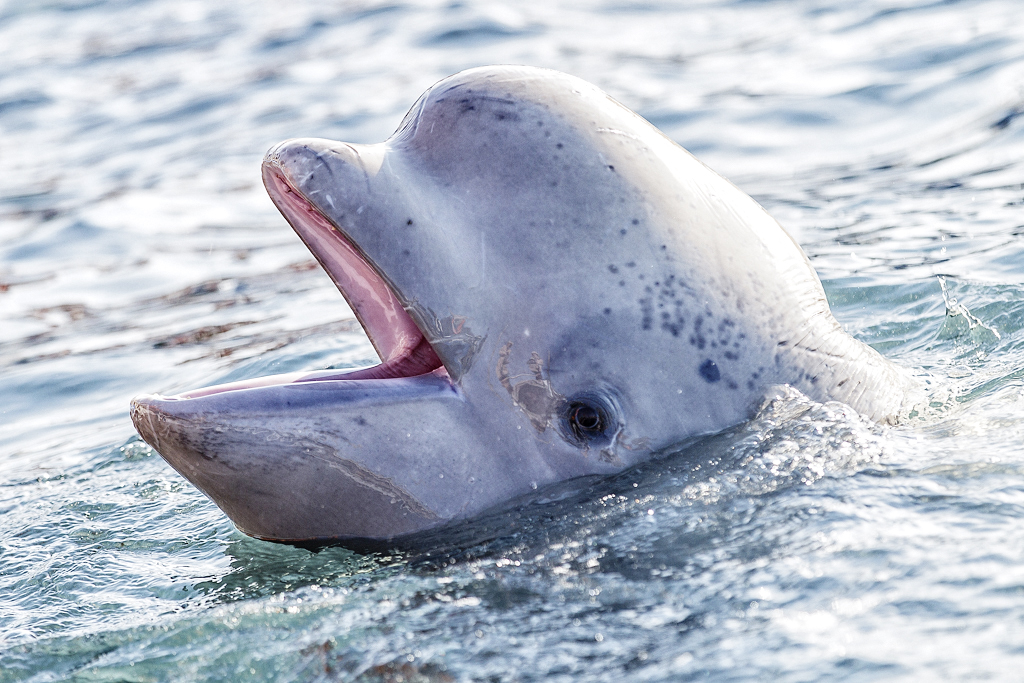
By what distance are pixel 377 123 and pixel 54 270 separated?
4.59 meters

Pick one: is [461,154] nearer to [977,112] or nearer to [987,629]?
[987,629]

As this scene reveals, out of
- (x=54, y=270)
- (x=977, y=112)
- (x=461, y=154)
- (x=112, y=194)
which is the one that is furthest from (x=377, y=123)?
(x=461, y=154)

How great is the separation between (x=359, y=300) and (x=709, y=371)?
137 cm

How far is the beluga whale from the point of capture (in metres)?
4.34

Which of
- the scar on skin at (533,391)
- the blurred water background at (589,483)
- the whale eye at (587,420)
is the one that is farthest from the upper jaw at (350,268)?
the blurred water background at (589,483)

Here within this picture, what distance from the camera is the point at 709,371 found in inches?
178

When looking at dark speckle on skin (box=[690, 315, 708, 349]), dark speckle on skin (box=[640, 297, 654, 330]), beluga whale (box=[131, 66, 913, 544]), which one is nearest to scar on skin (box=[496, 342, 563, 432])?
beluga whale (box=[131, 66, 913, 544])

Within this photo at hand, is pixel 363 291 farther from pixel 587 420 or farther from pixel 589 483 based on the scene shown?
pixel 589 483

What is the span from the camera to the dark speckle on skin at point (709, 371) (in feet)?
14.8

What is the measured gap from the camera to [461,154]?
14.7ft

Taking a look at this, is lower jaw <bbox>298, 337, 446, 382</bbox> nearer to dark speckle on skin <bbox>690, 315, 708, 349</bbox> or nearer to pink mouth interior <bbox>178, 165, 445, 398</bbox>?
pink mouth interior <bbox>178, 165, 445, 398</bbox>

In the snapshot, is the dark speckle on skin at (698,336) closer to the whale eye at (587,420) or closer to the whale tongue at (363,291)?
the whale eye at (587,420)

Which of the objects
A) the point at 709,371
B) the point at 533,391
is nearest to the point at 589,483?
the point at 533,391

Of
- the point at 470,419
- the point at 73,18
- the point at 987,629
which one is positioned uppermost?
the point at 73,18
